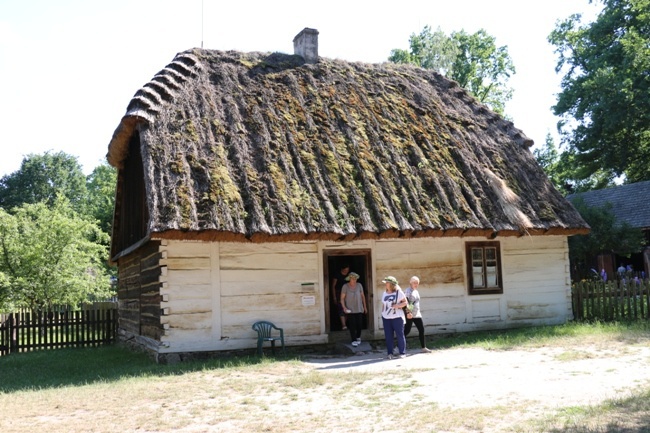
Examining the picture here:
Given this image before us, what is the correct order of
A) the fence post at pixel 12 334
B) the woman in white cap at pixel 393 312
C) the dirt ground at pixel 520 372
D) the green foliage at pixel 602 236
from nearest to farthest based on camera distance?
the dirt ground at pixel 520 372 < the woman in white cap at pixel 393 312 < the fence post at pixel 12 334 < the green foliage at pixel 602 236

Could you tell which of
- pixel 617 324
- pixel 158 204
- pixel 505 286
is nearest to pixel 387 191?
pixel 505 286

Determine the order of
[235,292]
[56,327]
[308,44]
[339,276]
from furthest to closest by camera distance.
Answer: [308,44] < [339,276] < [56,327] < [235,292]

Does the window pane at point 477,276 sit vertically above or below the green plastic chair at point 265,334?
above

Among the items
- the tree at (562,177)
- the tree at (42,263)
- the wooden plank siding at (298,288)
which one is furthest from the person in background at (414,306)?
the tree at (562,177)

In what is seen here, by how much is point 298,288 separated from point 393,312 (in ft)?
7.71

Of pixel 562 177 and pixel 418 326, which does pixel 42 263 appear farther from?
pixel 562 177

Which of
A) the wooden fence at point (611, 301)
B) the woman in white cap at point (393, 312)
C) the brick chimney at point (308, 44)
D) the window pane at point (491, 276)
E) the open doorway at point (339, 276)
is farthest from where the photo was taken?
the brick chimney at point (308, 44)

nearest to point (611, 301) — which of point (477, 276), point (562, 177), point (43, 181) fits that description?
Answer: point (477, 276)

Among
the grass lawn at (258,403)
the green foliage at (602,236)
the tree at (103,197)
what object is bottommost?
the grass lawn at (258,403)

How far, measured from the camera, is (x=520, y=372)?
9.52 m

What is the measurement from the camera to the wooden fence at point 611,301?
15742mm

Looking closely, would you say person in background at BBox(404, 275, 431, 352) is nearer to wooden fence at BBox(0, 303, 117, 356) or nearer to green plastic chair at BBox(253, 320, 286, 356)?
green plastic chair at BBox(253, 320, 286, 356)

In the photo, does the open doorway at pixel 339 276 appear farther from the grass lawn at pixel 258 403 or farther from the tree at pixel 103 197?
the tree at pixel 103 197

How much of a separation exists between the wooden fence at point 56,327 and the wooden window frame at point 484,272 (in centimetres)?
1014
